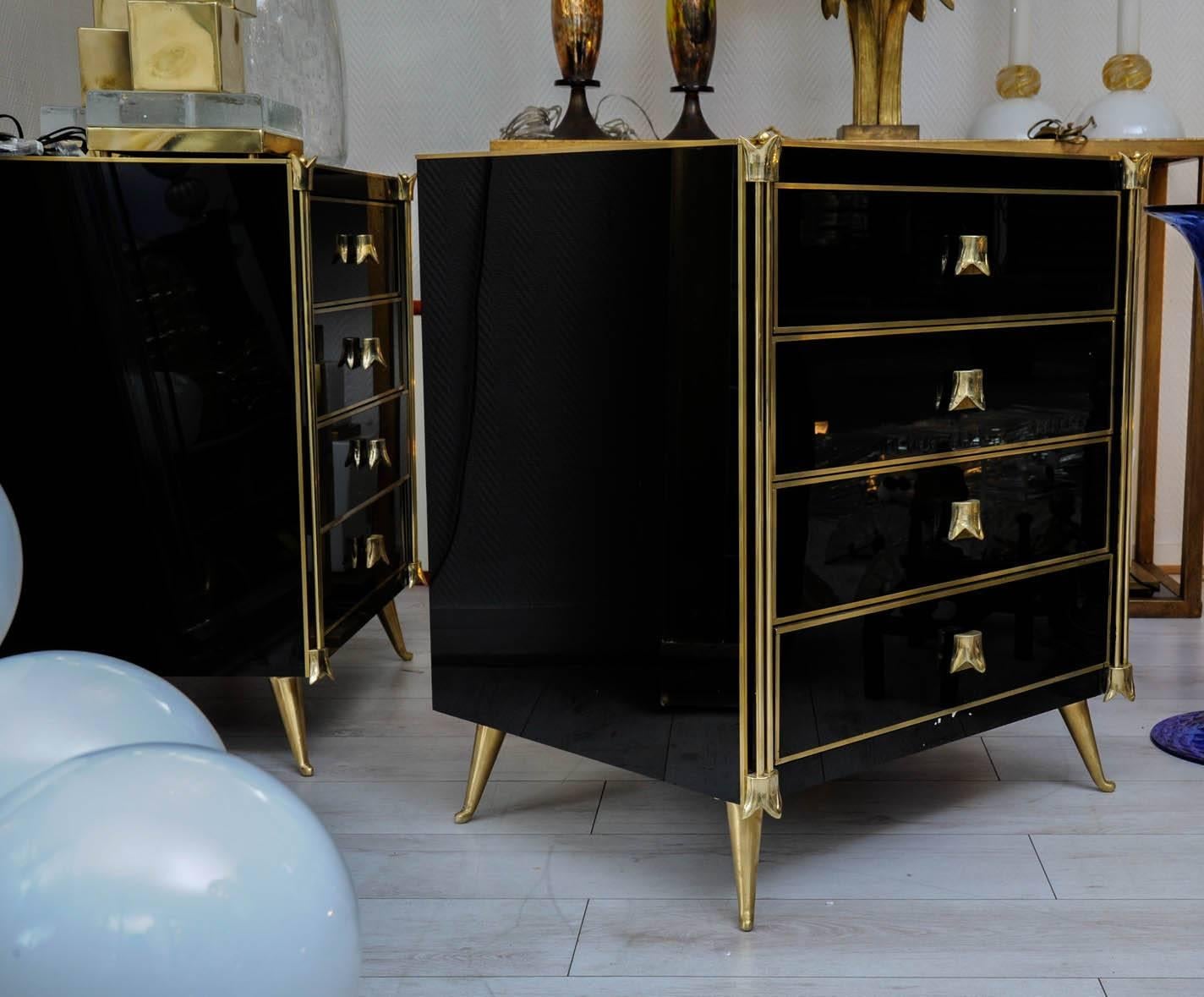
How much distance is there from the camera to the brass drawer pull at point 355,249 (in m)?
1.78

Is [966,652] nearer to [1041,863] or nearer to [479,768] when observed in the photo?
[1041,863]

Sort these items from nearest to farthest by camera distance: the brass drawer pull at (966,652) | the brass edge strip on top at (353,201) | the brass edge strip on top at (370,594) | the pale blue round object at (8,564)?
the pale blue round object at (8,564) < the brass drawer pull at (966,652) < the brass edge strip on top at (353,201) < the brass edge strip on top at (370,594)

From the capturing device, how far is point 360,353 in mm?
1871

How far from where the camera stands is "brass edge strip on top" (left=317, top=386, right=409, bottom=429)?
1.76 metres

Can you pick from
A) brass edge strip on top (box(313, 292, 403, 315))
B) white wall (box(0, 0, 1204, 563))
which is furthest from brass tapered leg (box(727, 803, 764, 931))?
white wall (box(0, 0, 1204, 563))

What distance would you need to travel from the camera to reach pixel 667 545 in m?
1.36

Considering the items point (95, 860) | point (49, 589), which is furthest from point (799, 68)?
point (95, 860)

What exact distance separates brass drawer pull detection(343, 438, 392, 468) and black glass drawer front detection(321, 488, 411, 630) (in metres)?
0.06

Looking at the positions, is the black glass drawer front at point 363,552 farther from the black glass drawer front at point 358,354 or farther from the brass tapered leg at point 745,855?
the brass tapered leg at point 745,855

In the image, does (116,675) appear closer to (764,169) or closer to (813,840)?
(764,169)

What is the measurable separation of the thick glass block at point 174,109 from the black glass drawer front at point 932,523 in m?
0.84

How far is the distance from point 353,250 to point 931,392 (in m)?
0.82

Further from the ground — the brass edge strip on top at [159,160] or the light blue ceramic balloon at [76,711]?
Answer: the brass edge strip on top at [159,160]

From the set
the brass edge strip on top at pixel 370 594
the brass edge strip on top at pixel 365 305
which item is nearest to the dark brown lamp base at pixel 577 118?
the brass edge strip on top at pixel 365 305
